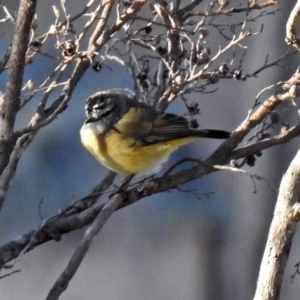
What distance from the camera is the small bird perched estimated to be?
3074 mm

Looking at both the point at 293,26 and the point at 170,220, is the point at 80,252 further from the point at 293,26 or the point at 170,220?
the point at 170,220

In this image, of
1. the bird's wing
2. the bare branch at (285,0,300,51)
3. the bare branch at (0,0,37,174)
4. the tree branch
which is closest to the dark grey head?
the bird's wing

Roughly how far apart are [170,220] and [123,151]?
1805 mm

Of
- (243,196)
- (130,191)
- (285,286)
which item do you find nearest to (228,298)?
(285,286)

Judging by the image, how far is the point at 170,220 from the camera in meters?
4.84

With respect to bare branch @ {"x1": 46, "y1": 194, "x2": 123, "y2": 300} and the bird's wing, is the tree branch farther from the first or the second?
the bird's wing

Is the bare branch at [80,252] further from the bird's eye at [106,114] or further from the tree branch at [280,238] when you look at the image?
the bird's eye at [106,114]

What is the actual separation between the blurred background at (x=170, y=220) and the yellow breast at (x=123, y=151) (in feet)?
4.46

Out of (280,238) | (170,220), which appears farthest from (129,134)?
(170,220)

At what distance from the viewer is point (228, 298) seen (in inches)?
195

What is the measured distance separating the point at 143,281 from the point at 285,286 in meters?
0.94

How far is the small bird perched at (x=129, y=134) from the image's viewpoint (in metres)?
3.07

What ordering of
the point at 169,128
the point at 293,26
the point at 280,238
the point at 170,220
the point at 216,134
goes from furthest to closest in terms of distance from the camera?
the point at 170,220 → the point at 169,128 → the point at 216,134 → the point at 293,26 → the point at 280,238

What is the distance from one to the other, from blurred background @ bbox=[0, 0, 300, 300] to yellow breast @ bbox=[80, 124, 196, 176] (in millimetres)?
1361
